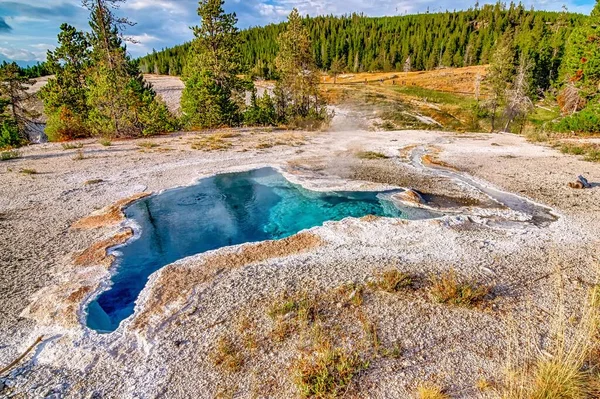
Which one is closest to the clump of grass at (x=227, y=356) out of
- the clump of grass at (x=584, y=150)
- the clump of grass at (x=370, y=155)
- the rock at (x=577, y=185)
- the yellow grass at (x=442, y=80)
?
the rock at (x=577, y=185)

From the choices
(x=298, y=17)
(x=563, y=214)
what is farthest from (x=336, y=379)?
(x=298, y=17)

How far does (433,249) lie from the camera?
8.86 metres

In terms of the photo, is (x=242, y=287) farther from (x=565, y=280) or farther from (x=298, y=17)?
(x=298, y=17)

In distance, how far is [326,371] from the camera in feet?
16.0

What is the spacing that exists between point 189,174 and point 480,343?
14.3 meters

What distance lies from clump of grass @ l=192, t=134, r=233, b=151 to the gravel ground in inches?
313

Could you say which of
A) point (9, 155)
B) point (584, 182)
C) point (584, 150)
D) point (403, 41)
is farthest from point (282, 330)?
point (403, 41)

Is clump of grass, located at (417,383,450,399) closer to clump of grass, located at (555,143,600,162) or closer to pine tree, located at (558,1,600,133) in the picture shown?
clump of grass, located at (555,143,600,162)

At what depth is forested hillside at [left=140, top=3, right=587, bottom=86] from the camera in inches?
4360

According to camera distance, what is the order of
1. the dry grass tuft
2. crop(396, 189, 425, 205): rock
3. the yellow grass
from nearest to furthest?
crop(396, 189, 425, 205): rock → the dry grass tuft → the yellow grass

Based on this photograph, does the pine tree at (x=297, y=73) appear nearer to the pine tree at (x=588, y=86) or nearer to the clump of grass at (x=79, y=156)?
the clump of grass at (x=79, y=156)

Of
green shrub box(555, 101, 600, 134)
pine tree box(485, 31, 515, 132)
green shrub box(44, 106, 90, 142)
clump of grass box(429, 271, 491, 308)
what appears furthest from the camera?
pine tree box(485, 31, 515, 132)

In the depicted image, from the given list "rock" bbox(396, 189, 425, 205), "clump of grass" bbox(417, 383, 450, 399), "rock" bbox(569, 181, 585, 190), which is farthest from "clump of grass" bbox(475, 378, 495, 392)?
"rock" bbox(569, 181, 585, 190)

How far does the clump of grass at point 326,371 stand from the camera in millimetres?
4684
